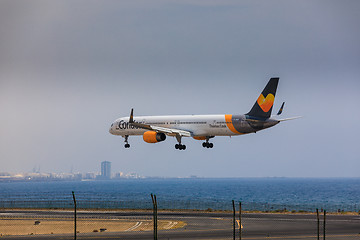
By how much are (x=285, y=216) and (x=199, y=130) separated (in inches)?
800

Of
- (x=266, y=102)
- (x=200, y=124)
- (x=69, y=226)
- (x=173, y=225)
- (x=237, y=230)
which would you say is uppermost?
(x=266, y=102)

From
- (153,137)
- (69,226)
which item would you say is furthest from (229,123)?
(69,226)

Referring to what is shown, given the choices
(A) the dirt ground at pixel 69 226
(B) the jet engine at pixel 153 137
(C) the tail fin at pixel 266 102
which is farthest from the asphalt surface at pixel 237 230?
(C) the tail fin at pixel 266 102

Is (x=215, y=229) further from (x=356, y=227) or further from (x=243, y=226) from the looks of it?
(x=356, y=227)

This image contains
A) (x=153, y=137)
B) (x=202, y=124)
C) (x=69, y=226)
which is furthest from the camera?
(x=153, y=137)

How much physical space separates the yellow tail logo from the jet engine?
12784 millimetres

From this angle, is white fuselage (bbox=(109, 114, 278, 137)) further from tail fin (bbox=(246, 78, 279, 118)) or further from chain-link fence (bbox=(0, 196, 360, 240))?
chain-link fence (bbox=(0, 196, 360, 240))

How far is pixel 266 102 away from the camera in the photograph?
244 ft

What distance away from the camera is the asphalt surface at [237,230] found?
1726 inches

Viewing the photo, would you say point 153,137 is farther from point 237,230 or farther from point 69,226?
point 237,230

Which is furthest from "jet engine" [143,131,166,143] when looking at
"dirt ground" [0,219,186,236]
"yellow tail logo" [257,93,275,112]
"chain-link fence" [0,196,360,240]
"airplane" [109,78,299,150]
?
"dirt ground" [0,219,186,236]

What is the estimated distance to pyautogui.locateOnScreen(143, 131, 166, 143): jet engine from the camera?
260 feet

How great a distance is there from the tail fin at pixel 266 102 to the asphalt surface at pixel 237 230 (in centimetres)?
1372

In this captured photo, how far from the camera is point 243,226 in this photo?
5072cm
